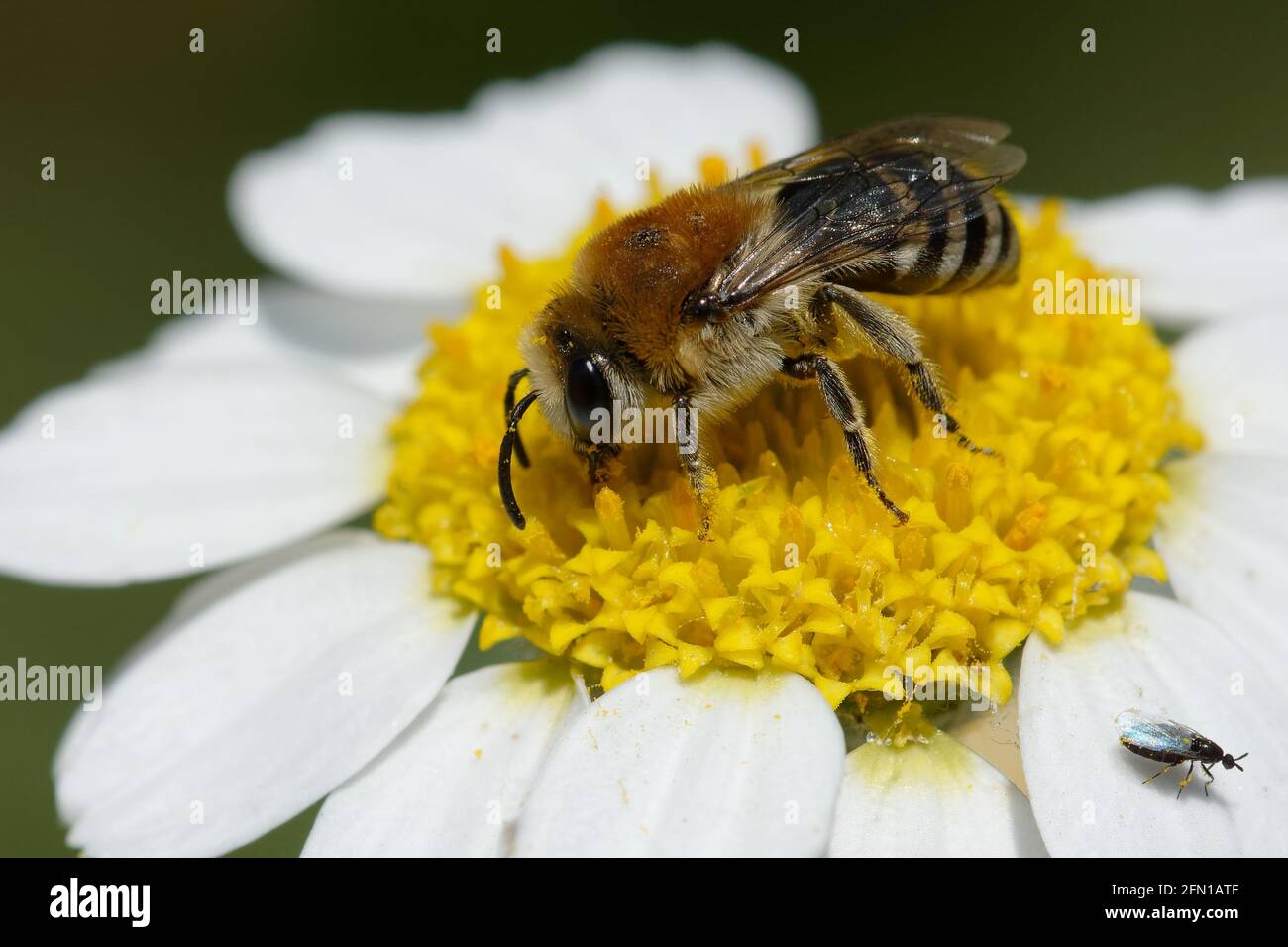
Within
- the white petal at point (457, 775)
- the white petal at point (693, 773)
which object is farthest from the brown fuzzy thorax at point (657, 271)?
the white petal at point (457, 775)

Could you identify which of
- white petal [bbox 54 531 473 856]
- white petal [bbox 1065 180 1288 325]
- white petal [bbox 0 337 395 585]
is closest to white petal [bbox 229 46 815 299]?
white petal [bbox 0 337 395 585]

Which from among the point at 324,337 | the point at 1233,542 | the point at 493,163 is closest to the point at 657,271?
the point at 1233,542

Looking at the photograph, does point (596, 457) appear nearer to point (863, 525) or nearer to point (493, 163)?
point (863, 525)

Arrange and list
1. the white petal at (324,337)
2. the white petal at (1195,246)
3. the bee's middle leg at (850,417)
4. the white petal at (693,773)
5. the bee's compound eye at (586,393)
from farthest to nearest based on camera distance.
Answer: the white petal at (324,337)
the white petal at (1195,246)
the bee's middle leg at (850,417)
the bee's compound eye at (586,393)
the white petal at (693,773)

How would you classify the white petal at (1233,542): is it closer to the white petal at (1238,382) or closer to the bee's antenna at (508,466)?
the white petal at (1238,382)
